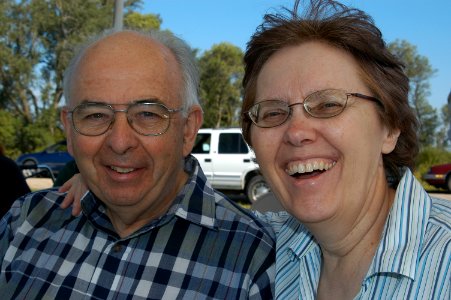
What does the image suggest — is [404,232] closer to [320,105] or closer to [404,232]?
[404,232]

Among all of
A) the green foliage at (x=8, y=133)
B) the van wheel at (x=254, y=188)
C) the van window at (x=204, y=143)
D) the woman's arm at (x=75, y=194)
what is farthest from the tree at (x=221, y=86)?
the woman's arm at (x=75, y=194)

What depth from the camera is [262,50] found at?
2070 mm

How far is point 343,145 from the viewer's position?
1.80 m

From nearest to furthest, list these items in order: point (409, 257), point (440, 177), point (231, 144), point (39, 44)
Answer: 1. point (409, 257)
2. point (231, 144)
3. point (440, 177)
4. point (39, 44)

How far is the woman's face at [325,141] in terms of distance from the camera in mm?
1816

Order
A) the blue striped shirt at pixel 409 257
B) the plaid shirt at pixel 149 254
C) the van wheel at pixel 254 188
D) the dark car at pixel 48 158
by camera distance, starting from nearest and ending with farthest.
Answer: the blue striped shirt at pixel 409 257 → the plaid shirt at pixel 149 254 → the van wheel at pixel 254 188 → the dark car at pixel 48 158

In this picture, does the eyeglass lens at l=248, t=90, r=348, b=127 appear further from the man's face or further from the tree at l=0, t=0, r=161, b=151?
the tree at l=0, t=0, r=161, b=151

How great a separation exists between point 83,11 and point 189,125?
33281mm

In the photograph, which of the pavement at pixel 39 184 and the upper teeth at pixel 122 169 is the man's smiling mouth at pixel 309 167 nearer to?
the upper teeth at pixel 122 169

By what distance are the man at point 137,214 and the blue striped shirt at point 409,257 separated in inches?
13.2

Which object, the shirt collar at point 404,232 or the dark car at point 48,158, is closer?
the shirt collar at point 404,232

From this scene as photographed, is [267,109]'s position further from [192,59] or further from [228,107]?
[228,107]

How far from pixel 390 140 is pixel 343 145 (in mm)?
280

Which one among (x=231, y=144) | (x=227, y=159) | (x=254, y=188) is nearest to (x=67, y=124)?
(x=254, y=188)
